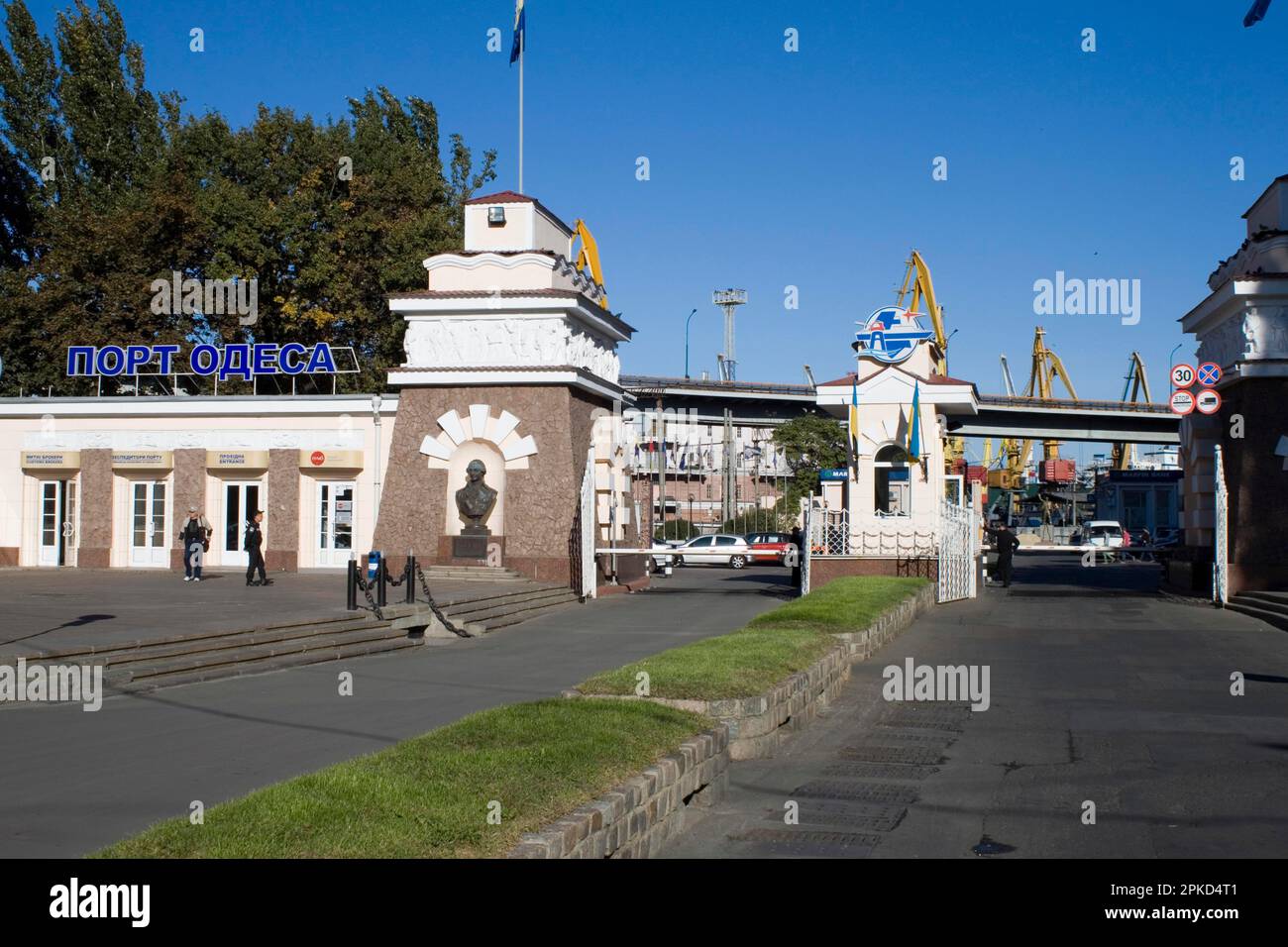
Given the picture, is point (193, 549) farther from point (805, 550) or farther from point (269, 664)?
point (805, 550)

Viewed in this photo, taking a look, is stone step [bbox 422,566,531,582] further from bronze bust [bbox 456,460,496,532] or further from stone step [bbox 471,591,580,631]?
bronze bust [bbox 456,460,496,532]

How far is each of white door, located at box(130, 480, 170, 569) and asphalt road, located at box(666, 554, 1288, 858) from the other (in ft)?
73.0

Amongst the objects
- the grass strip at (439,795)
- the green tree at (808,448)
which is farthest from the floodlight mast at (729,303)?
the grass strip at (439,795)

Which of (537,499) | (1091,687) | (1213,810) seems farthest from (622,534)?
(1213,810)

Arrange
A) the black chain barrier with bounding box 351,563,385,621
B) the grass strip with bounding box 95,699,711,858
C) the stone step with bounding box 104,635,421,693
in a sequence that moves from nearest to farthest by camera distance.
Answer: the grass strip with bounding box 95,699,711,858
the stone step with bounding box 104,635,421,693
the black chain barrier with bounding box 351,563,385,621

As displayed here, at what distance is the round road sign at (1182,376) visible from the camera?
96.2 feet

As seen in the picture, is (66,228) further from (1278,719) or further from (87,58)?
(1278,719)

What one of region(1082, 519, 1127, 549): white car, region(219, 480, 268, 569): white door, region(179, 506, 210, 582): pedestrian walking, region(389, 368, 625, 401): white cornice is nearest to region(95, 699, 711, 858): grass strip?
region(179, 506, 210, 582): pedestrian walking

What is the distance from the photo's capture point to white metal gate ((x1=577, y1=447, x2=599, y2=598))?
1108 inches

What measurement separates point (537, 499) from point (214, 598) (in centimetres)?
842

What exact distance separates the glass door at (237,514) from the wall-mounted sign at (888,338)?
53.7 feet

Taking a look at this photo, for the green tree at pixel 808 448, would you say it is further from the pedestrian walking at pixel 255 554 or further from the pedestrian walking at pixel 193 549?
the pedestrian walking at pixel 255 554

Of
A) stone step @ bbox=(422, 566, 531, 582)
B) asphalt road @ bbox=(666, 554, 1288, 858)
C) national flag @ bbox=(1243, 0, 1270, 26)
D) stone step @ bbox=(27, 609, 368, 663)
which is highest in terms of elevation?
national flag @ bbox=(1243, 0, 1270, 26)
